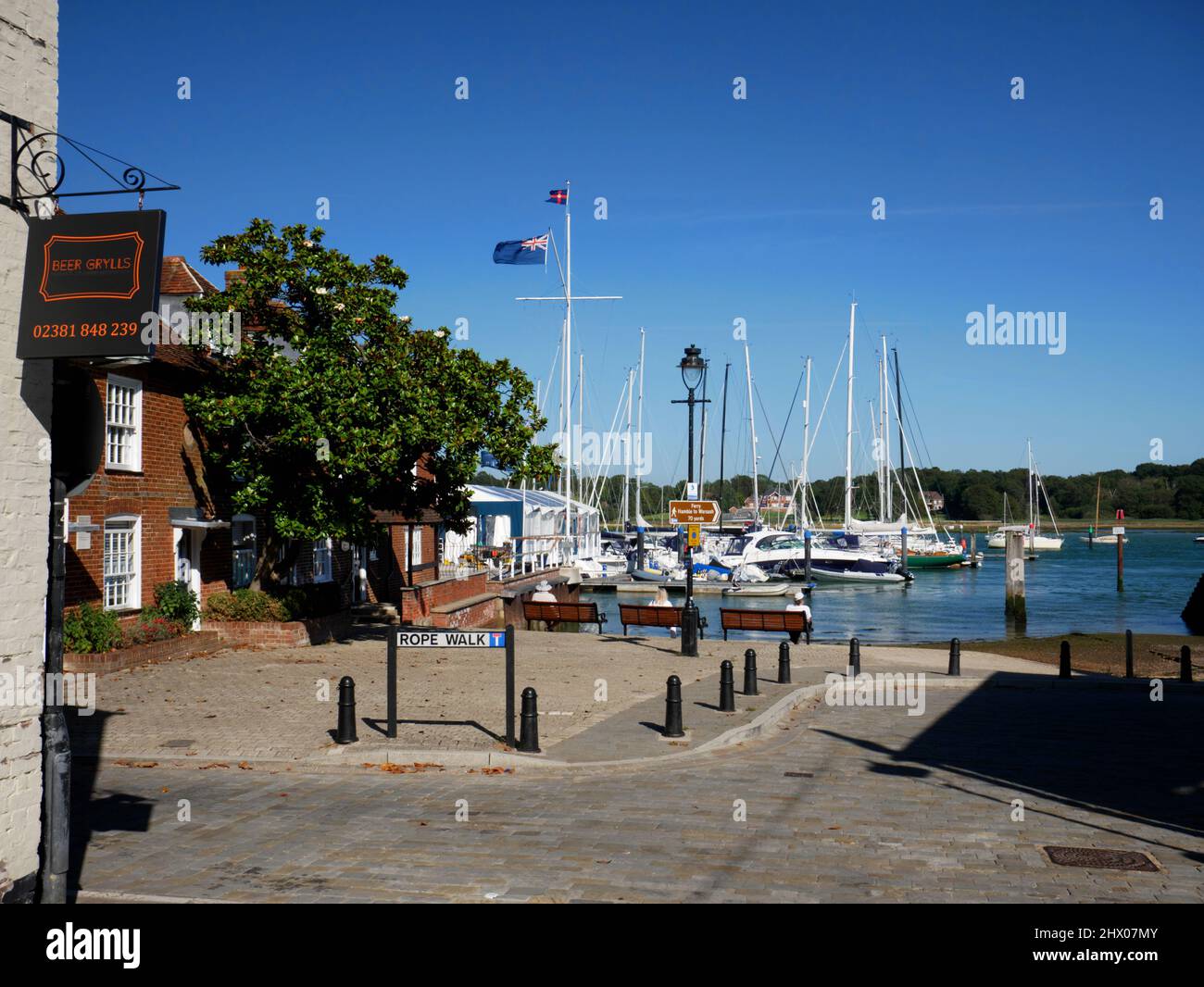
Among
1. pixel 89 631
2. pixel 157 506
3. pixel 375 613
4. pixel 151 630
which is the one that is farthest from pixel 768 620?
pixel 89 631

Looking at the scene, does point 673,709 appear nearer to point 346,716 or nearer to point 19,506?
point 346,716

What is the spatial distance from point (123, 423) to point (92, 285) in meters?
15.4

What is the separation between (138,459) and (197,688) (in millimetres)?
5966

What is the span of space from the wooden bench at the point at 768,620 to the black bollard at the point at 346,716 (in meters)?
15.0

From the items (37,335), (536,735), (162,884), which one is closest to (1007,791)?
(536,735)

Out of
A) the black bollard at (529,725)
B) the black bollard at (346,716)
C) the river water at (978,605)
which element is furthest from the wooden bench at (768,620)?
the black bollard at (346,716)

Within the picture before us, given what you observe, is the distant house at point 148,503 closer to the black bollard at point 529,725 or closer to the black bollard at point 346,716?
the black bollard at point 346,716

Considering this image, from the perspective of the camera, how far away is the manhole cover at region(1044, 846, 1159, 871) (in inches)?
328

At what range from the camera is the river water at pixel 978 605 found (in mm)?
44906

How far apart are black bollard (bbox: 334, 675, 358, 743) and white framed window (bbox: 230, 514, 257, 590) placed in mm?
12592

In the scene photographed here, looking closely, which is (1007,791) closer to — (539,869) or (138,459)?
(539,869)

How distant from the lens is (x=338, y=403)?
21.2m

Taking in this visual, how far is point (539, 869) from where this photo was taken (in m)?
8.09

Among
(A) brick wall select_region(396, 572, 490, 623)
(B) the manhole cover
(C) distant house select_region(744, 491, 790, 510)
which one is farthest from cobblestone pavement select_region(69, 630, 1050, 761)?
(C) distant house select_region(744, 491, 790, 510)
